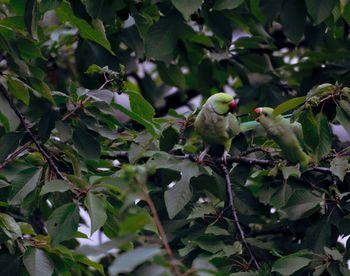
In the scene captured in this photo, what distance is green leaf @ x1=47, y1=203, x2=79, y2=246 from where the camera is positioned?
1992 mm

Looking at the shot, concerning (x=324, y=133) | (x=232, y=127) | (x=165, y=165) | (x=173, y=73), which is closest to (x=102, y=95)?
(x=165, y=165)

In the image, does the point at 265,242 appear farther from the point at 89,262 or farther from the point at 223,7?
the point at 223,7

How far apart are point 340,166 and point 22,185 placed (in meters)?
0.88

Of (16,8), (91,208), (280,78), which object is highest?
(16,8)

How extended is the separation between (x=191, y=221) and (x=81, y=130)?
416mm

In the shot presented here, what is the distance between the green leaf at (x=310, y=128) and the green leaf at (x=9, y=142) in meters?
0.80

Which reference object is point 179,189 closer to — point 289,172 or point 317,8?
point 289,172

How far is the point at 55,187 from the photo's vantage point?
6.67 ft

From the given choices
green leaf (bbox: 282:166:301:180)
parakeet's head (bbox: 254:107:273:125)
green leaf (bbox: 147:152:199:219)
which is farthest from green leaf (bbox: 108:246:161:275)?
parakeet's head (bbox: 254:107:273:125)

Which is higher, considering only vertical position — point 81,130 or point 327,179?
point 81,130

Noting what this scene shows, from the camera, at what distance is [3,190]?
2.41 meters

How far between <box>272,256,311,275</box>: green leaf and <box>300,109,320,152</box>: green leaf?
11.8 inches

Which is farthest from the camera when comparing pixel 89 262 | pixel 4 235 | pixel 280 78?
pixel 280 78

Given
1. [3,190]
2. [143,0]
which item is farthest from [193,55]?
[3,190]
